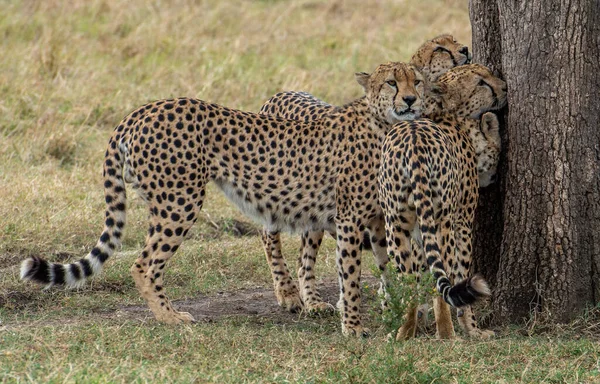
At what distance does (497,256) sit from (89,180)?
3.01m

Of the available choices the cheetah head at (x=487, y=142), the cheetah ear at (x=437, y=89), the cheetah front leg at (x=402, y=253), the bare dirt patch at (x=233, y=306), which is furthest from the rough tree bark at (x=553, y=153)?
the bare dirt patch at (x=233, y=306)

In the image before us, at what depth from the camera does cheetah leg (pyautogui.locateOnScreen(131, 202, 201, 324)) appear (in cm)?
461

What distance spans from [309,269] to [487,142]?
1.22m

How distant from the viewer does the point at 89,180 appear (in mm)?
6703

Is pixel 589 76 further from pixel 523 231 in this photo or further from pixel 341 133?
pixel 341 133

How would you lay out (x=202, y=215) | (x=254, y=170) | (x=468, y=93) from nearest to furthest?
(x=468, y=93), (x=254, y=170), (x=202, y=215)

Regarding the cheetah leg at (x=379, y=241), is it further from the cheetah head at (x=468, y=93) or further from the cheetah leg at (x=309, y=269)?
the cheetah head at (x=468, y=93)

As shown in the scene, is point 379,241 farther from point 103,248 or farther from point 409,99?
point 103,248

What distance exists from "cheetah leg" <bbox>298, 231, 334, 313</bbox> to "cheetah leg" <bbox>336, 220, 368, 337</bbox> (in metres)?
0.52

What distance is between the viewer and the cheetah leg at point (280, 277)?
17.0 feet

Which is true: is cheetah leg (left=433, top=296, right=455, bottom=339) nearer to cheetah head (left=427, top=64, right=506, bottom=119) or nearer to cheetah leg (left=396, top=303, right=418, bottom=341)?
cheetah leg (left=396, top=303, right=418, bottom=341)

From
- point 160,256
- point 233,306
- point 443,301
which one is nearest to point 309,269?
point 233,306

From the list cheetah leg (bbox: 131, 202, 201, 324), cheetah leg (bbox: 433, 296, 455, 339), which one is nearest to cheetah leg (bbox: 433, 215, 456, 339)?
cheetah leg (bbox: 433, 296, 455, 339)

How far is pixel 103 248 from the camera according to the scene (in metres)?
4.59
